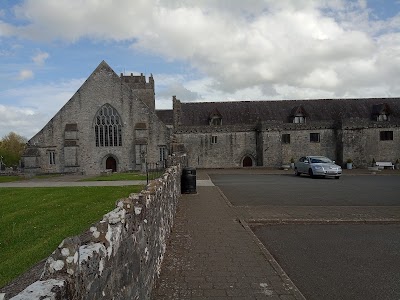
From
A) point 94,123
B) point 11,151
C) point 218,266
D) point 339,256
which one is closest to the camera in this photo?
point 218,266

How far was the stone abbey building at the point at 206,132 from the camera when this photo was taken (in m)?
37.8

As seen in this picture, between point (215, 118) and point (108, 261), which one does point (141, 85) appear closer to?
point (215, 118)

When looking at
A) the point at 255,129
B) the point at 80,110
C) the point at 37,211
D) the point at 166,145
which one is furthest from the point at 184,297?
the point at 255,129

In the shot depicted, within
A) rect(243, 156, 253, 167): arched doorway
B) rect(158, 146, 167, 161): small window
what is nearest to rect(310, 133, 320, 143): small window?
rect(243, 156, 253, 167): arched doorway

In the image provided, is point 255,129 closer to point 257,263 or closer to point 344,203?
point 344,203

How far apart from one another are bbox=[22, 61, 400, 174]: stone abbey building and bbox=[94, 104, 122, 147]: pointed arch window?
11 cm

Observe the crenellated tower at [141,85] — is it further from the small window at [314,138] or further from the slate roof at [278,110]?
the small window at [314,138]

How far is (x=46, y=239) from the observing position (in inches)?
334

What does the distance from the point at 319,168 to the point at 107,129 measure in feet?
78.3

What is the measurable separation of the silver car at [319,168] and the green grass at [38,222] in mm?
15923

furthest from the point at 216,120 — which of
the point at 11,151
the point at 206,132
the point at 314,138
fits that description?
the point at 11,151

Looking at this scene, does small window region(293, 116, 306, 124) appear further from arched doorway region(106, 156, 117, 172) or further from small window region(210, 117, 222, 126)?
arched doorway region(106, 156, 117, 172)

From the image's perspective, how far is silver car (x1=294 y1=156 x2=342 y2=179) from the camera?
24797 millimetres

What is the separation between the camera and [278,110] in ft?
151
